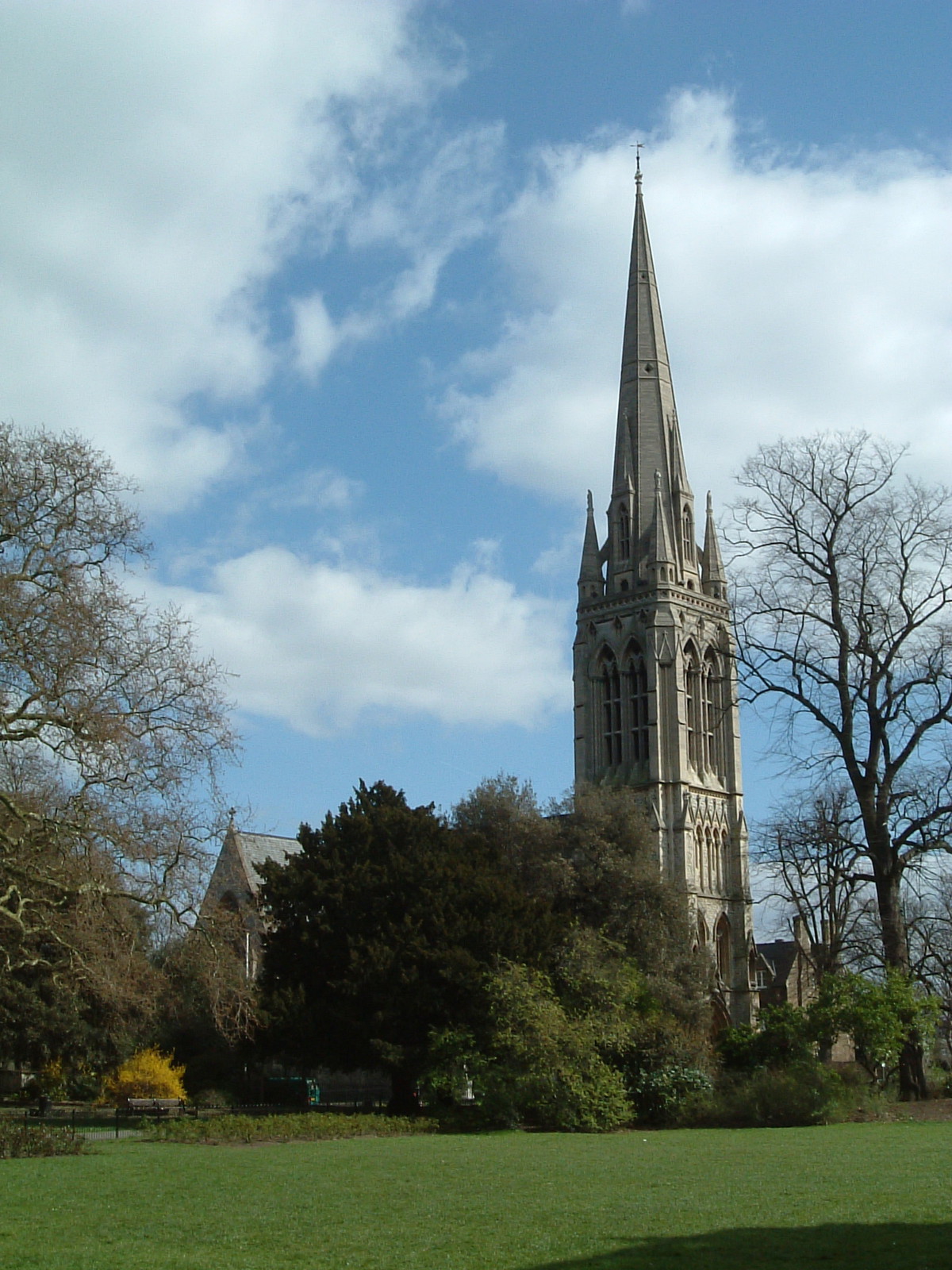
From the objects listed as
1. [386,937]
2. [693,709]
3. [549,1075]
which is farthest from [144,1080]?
[693,709]

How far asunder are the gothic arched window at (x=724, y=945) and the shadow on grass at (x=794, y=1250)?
6730cm

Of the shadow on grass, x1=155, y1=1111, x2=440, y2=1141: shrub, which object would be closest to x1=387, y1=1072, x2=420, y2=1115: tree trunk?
Answer: x1=155, y1=1111, x2=440, y2=1141: shrub

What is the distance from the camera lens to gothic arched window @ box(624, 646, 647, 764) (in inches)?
3221

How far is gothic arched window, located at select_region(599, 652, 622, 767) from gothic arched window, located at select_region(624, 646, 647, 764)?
2.41 ft

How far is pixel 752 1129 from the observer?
1226 inches

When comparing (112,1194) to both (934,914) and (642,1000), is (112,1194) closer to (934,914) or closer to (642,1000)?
(642,1000)

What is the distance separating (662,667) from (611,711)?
484cm

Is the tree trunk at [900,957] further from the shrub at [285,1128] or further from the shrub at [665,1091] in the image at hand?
the shrub at [285,1128]

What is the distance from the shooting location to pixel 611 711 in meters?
84.2

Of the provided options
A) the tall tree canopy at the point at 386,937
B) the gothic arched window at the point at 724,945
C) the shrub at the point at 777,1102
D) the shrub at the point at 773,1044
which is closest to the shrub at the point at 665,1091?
the shrub at the point at 777,1102

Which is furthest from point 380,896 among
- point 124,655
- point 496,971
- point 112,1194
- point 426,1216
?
point 426,1216

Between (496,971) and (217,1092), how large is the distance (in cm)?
1445

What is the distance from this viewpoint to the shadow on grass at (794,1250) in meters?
10.7

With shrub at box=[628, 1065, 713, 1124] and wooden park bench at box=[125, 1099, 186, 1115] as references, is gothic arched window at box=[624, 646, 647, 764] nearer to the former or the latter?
wooden park bench at box=[125, 1099, 186, 1115]
